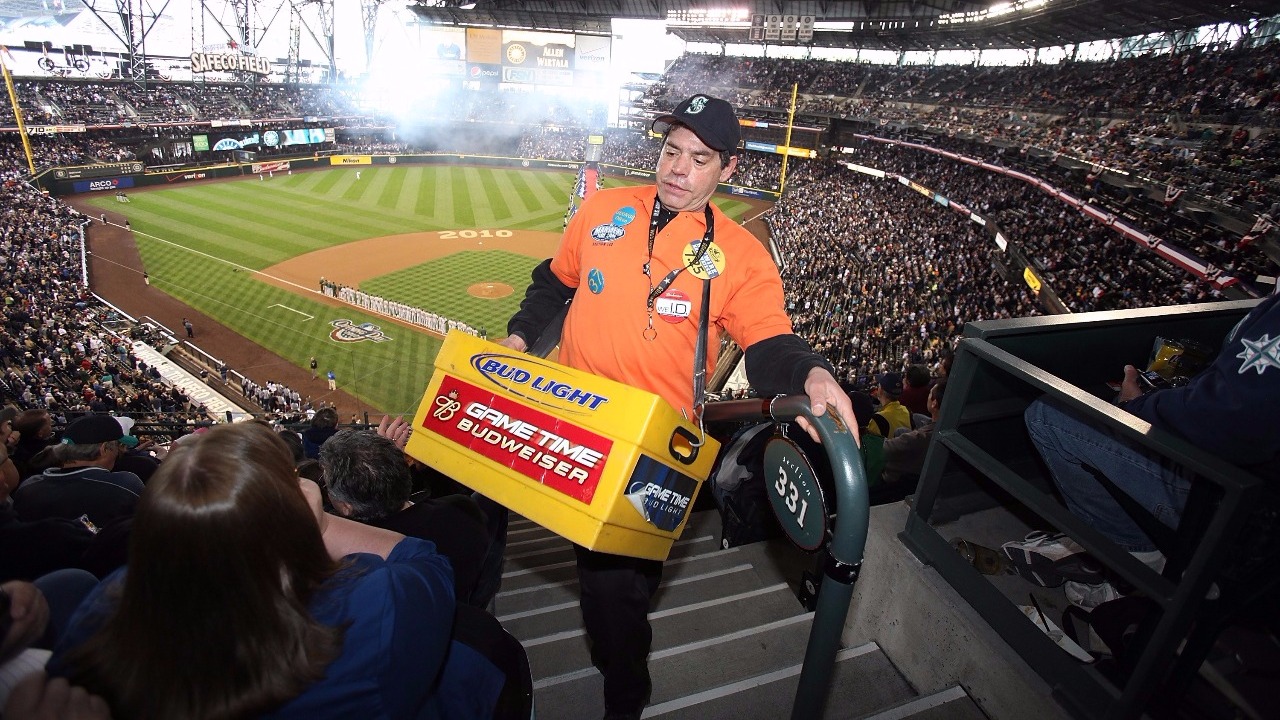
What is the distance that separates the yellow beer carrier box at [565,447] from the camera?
2.03 metres

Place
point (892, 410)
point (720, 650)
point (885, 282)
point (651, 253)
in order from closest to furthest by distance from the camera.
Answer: point (651, 253), point (720, 650), point (892, 410), point (885, 282)

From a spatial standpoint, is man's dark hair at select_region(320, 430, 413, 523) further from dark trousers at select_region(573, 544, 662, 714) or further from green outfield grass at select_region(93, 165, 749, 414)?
green outfield grass at select_region(93, 165, 749, 414)

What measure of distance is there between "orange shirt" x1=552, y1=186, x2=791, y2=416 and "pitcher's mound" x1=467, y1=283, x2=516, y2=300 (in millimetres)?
25271

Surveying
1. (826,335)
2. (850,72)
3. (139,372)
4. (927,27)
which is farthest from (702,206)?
(850,72)

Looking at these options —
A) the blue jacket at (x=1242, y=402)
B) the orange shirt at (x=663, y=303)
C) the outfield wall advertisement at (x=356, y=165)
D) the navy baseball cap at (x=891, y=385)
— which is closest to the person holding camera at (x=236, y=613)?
the orange shirt at (x=663, y=303)

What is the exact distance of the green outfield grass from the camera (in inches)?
853

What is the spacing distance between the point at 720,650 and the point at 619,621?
964mm

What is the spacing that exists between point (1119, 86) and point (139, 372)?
45.0m

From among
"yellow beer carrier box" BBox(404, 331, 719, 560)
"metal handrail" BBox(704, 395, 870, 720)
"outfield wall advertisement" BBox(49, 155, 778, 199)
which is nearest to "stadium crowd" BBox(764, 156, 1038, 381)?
"yellow beer carrier box" BBox(404, 331, 719, 560)

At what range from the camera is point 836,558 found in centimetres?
164

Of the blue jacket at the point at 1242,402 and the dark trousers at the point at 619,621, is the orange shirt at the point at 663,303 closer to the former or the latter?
the dark trousers at the point at 619,621

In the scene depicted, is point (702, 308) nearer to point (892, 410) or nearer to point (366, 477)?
point (366, 477)

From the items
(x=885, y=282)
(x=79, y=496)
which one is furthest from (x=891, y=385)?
(x=885, y=282)

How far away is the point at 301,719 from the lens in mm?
1564
